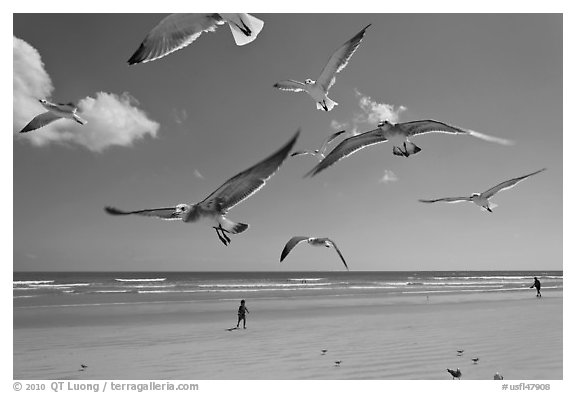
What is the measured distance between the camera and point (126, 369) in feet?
24.6

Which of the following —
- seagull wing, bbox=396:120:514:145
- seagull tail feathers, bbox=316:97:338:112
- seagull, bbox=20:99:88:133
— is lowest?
seagull wing, bbox=396:120:514:145

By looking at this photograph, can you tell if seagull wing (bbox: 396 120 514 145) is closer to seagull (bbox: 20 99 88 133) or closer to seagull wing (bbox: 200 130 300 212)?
seagull wing (bbox: 200 130 300 212)

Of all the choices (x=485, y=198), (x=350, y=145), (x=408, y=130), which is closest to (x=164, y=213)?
(x=350, y=145)

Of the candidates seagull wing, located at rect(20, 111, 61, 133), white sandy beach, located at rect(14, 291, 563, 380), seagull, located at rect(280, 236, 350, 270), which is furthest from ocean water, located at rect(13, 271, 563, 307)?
seagull, located at rect(280, 236, 350, 270)

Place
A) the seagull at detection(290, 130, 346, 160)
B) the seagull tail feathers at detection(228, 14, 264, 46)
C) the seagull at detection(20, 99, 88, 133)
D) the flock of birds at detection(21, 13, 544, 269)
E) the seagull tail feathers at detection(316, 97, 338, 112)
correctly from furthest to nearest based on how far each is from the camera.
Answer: the seagull tail feathers at detection(316, 97, 338, 112) → the seagull at detection(290, 130, 346, 160) → the seagull at detection(20, 99, 88, 133) → the seagull tail feathers at detection(228, 14, 264, 46) → the flock of birds at detection(21, 13, 544, 269)

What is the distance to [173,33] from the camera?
4762 millimetres

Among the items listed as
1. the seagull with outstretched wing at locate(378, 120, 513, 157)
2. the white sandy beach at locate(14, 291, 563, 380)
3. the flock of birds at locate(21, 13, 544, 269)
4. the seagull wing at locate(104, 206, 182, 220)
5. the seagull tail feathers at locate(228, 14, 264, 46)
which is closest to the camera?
the flock of birds at locate(21, 13, 544, 269)

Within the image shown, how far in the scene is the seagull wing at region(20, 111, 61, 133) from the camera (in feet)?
18.5

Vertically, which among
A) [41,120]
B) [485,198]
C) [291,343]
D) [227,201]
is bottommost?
[291,343]

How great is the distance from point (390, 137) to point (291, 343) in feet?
17.4

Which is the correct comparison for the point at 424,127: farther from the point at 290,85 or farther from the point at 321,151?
the point at 290,85
